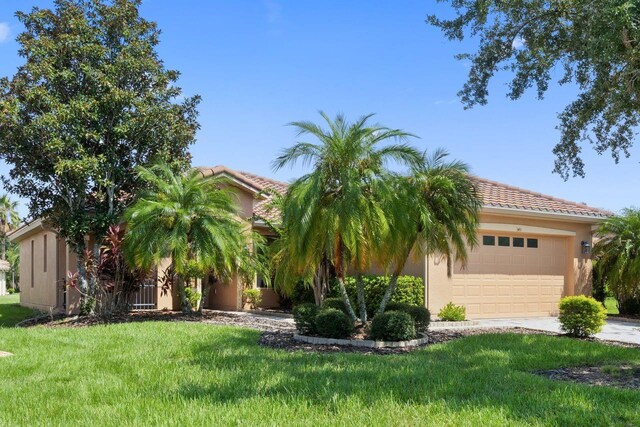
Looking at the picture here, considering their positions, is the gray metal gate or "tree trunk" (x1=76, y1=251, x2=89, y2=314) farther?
the gray metal gate

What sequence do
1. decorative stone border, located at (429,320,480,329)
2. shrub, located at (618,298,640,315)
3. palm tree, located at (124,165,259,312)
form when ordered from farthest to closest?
shrub, located at (618,298,640,315) < decorative stone border, located at (429,320,480,329) < palm tree, located at (124,165,259,312)

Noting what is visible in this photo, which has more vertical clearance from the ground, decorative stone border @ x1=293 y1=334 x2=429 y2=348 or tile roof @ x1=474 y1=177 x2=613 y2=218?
tile roof @ x1=474 y1=177 x2=613 y2=218

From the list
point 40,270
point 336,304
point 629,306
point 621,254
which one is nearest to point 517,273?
point 621,254

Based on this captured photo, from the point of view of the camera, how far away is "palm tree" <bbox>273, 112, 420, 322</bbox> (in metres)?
11.8

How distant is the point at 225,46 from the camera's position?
13.4 metres

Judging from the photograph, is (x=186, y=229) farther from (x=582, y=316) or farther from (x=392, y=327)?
(x=582, y=316)

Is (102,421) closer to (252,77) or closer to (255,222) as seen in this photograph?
(252,77)

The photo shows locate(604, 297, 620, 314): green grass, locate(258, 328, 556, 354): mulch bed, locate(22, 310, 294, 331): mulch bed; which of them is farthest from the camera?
locate(604, 297, 620, 314): green grass

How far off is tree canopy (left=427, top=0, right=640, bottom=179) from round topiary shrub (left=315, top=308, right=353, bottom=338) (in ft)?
16.7

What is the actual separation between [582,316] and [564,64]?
554 centimetres

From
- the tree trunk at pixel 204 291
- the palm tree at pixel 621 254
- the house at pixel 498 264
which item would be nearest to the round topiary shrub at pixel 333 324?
the house at pixel 498 264

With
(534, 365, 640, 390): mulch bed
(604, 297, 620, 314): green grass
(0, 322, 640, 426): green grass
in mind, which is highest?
(0, 322, 640, 426): green grass

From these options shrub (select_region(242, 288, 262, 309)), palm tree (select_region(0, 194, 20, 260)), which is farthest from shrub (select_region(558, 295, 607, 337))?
palm tree (select_region(0, 194, 20, 260))

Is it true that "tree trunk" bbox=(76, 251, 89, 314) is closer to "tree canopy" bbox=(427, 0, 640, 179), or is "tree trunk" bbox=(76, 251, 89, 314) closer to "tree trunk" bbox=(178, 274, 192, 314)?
"tree trunk" bbox=(178, 274, 192, 314)
